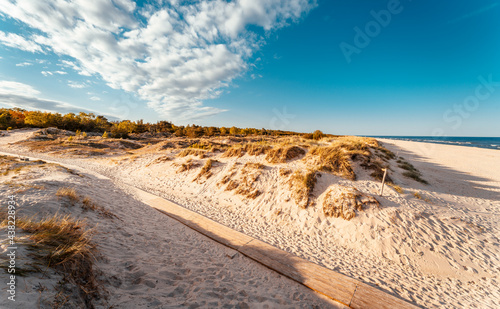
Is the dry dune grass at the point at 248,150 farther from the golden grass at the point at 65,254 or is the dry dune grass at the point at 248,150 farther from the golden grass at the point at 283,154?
the golden grass at the point at 65,254

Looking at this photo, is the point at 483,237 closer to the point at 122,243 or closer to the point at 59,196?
the point at 122,243

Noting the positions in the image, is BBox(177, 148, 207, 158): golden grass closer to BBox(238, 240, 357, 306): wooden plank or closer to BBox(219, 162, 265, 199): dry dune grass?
BBox(219, 162, 265, 199): dry dune grass

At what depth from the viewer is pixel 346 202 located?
8.90 meters

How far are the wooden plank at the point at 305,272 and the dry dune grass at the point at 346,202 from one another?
12.9ft

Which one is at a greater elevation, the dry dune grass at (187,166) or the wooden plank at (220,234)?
the dry dune grass at (187,166)

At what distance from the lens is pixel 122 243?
4859mm

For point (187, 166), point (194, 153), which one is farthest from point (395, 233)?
point (194, 153)

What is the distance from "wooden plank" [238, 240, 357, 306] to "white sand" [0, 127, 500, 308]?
79cm

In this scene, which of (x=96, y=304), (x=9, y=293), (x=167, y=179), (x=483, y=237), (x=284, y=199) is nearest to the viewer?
(x=9, y=293)

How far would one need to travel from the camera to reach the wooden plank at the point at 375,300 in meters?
4.36

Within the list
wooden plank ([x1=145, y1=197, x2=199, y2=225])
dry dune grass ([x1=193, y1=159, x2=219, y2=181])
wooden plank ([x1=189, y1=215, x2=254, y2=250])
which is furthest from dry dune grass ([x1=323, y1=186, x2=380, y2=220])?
dry dune grass ([x1=193, y1=159, x2=219, y2=181])

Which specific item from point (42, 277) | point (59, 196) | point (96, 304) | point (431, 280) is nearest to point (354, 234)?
point (431, 280)

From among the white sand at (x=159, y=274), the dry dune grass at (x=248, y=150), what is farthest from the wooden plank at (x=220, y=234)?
the dry dune grass at (x=248, y=150)

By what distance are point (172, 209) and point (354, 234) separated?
9.08 meters
